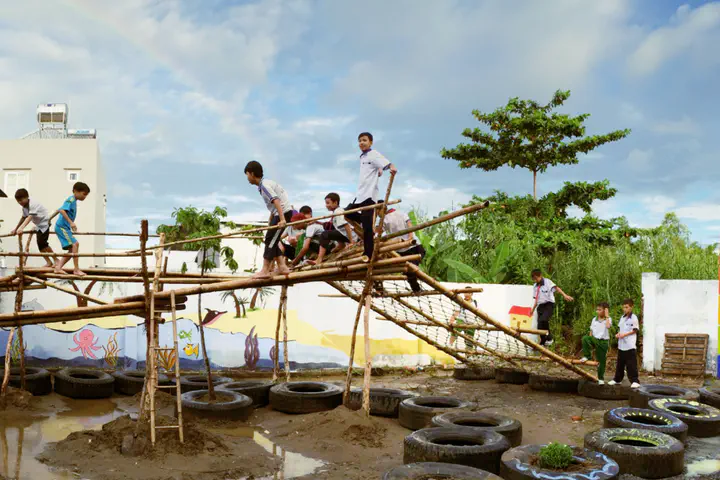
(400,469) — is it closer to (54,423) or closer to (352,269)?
(352,269)

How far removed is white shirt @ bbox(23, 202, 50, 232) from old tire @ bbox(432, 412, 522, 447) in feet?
21.9

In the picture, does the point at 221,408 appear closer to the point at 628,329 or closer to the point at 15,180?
the point at 628,329

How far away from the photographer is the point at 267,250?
8031mm

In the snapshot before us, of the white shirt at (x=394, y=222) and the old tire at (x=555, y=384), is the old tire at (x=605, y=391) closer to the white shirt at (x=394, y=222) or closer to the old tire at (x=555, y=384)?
the old tire at (x=555, y=384)

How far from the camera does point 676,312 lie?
13.7 meters

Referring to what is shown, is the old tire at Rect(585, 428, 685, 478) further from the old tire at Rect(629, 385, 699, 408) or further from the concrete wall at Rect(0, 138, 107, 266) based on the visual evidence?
the concrete wall at Rect(0, 138, 107, 266)

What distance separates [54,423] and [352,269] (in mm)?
4836

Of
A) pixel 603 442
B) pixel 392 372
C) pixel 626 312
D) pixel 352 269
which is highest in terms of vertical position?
pixel 352 269

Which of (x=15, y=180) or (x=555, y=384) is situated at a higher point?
(x=15, y=180)

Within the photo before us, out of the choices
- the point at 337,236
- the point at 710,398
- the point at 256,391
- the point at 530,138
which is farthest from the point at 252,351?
the point at 530,138

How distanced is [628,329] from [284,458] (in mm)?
6357

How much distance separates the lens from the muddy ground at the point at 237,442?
677cm

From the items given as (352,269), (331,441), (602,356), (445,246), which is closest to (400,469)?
(331,441)

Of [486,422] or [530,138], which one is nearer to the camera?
[486,422]
